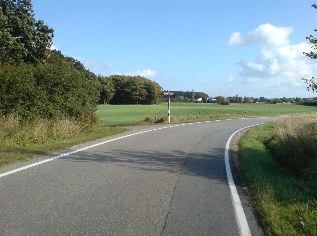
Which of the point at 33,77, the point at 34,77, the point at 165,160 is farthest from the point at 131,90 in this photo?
the point at 165,160

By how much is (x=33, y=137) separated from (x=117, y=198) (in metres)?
9.12

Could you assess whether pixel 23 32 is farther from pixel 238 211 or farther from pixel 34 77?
pixel 238 211

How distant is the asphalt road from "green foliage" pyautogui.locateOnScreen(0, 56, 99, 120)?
588cm

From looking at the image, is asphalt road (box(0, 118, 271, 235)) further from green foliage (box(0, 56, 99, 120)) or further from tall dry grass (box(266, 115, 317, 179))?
green foliage (box(0, 56, 99, 120))

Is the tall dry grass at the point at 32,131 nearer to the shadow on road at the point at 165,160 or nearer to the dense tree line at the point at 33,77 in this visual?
the dense tree line at the point at 33,77

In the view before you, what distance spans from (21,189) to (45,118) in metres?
10.9

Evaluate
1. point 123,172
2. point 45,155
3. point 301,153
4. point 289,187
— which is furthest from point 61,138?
point 289,187

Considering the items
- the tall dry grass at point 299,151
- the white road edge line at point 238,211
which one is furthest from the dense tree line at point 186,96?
the white road edge line at point 238,211

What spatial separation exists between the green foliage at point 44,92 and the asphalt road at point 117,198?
588 cm

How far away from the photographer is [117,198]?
741 centimetres

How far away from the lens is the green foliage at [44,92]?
1684cm

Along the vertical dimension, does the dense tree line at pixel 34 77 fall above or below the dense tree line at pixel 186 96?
above

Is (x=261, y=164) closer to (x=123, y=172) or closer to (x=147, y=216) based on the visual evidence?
(x=123, y=172)

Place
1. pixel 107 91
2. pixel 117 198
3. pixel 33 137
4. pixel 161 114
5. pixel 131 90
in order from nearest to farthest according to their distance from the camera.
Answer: pixel 117 198
pixel 33 137
pixel 161 114
pixel 107 91
pixel 131 90
